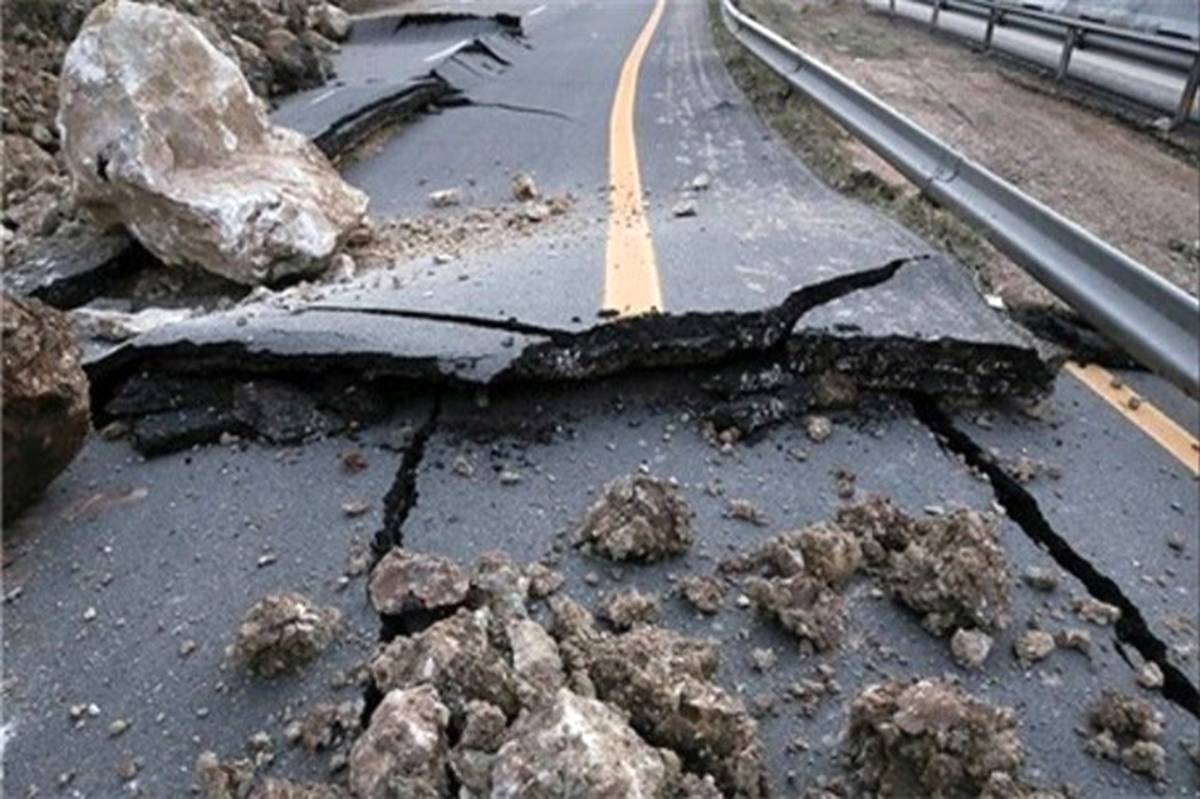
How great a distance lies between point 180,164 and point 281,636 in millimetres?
2684

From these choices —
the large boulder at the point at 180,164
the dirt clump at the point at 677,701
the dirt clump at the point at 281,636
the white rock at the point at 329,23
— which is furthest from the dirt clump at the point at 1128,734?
the white rock at the point at 329,23

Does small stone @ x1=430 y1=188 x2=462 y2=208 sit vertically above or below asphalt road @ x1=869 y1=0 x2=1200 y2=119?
above

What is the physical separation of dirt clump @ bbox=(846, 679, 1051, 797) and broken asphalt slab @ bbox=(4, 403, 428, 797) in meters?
1.00

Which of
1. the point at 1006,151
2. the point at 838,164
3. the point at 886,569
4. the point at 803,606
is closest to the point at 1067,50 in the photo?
the point at 1006,151

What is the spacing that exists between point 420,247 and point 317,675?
2.55 m

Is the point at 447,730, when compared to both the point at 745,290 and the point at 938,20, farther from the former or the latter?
the point at 938,20

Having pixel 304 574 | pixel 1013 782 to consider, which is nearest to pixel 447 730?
pixel 304 574

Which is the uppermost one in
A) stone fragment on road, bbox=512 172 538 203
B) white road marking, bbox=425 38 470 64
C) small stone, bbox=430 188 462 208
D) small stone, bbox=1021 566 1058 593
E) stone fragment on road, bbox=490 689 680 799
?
stone fragment on road, bbox=490 689 680 799

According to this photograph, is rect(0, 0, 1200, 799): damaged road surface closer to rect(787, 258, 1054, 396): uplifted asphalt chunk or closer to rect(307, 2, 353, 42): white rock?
rect(787, 258, 1054, 396): uplifted asphalt chunk

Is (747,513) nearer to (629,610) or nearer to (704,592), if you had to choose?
(704,592)

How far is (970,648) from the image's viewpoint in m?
2.07

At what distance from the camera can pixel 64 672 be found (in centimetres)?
214

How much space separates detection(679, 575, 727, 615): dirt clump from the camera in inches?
86.7

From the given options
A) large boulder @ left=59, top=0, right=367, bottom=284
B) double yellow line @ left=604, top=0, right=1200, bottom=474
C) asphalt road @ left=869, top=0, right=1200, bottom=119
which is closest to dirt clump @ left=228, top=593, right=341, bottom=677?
double yellow line @ left=604, top=0, right=1200, bottom=474
